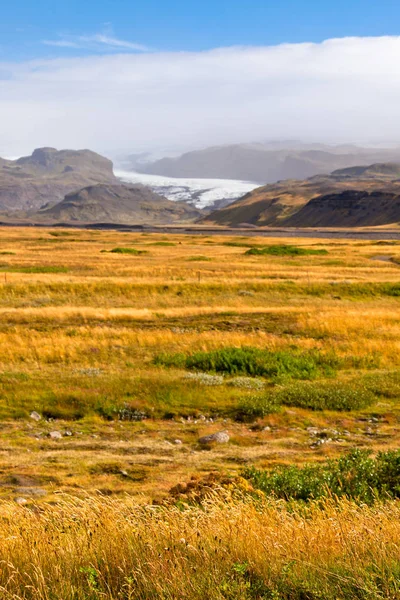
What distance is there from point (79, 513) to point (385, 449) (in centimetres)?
886

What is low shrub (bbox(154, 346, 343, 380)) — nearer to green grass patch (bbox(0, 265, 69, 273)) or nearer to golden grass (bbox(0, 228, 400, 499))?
golden grass (bbox(0, 228, 400, 499))

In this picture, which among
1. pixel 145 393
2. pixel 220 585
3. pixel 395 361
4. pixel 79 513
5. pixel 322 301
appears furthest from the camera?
→ pixel 322 301

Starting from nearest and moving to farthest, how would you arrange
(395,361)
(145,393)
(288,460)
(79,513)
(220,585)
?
(220,585), (79,513), (288,460), (145,393), (395,361)

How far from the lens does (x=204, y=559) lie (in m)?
5.98

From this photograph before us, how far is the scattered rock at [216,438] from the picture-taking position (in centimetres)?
1479

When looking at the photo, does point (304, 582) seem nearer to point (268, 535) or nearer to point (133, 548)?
point (268, 535)

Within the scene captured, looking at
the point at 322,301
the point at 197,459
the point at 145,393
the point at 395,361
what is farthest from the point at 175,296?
the point at 197,459

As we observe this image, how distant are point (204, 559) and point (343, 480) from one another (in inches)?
189

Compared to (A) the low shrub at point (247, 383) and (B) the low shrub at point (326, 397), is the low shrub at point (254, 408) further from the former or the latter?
(A) the low shrub at point (247, 383)

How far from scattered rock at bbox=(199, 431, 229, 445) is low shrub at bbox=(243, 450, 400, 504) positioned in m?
3.72

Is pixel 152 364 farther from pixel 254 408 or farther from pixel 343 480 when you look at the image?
pixel 343 480

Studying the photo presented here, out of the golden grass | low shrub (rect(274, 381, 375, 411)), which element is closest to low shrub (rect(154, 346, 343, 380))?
the golden grass

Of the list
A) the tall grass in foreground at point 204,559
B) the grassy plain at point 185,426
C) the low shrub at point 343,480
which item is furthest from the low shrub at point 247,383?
the tall grass in foreground at point 204,559

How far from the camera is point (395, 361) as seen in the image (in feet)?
78.6
